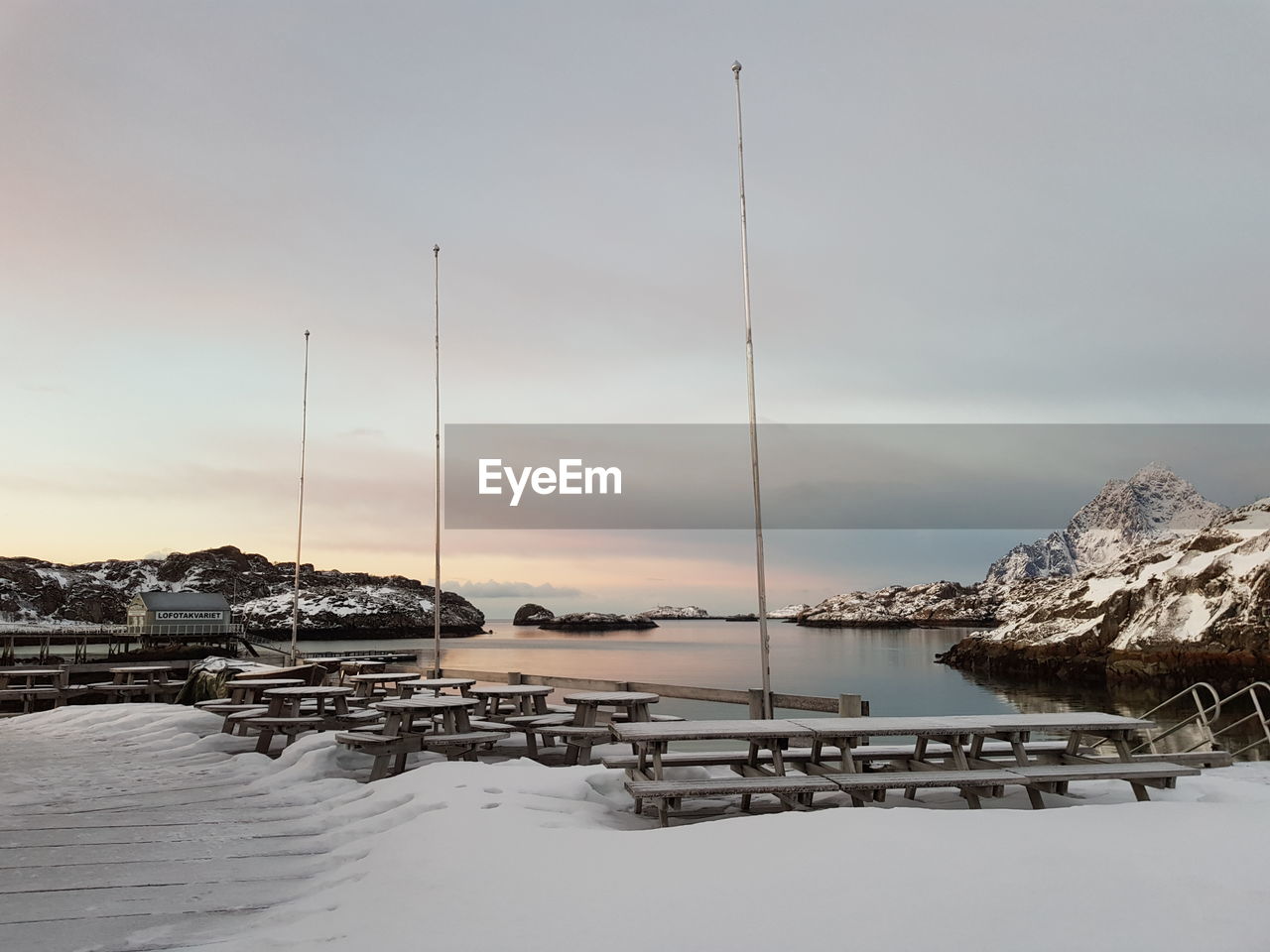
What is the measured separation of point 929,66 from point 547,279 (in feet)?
29.7

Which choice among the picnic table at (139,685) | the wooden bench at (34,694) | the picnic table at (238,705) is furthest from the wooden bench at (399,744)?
the wooden bench at (34,694)

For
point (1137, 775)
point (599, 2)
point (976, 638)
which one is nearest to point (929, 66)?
point (599, 2)

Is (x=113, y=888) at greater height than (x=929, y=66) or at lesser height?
lesser

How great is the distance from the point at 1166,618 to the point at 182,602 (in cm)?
8437

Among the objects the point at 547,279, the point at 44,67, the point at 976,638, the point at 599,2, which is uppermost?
the point at 599,2

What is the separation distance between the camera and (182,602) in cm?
8562

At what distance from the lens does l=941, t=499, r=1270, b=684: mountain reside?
50688mm

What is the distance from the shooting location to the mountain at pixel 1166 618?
1996 inches

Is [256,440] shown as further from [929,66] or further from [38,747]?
[929,66]

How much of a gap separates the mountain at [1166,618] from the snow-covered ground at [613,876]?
5230 centimetres

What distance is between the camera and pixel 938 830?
4645 mm

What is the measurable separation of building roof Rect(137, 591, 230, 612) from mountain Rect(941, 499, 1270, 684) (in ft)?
241

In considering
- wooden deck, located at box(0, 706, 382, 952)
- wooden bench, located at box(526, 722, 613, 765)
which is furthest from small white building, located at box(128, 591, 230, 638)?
wooden bench, located at box(526, 722, 613, 765)

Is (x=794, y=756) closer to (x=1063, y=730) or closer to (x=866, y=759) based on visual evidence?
(x=866, y=759)
